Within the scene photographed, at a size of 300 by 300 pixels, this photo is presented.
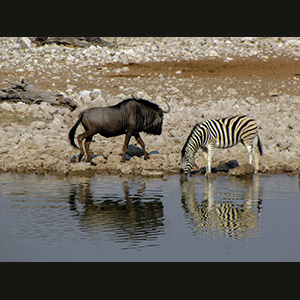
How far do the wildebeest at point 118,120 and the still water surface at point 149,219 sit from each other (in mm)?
1737

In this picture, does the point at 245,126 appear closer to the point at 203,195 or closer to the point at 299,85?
the point at 203,195

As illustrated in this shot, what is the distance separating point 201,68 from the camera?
30344 mm

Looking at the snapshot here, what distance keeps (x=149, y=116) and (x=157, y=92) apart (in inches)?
368

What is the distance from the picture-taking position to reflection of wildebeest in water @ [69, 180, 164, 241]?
33.2 ft

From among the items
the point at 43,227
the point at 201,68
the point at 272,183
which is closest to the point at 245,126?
the point at 272,183

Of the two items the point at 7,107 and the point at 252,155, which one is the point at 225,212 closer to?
the point at 252,155

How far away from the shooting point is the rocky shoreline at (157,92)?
1738cm

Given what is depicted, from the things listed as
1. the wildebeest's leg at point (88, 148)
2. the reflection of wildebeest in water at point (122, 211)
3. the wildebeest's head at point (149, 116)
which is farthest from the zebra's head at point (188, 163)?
the wildebeest's leg at point (88, 148)

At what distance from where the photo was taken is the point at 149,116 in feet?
57.4

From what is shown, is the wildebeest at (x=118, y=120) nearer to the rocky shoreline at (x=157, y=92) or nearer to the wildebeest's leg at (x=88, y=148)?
the wildebeest's leg at (x=88, y=148)

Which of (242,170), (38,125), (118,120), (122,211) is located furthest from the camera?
(38,125)

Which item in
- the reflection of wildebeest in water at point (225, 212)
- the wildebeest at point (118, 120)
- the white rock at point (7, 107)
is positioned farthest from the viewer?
the white rock at point (7, 107)

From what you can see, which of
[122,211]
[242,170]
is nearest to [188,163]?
[242,170]

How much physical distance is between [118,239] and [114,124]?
7.87m
